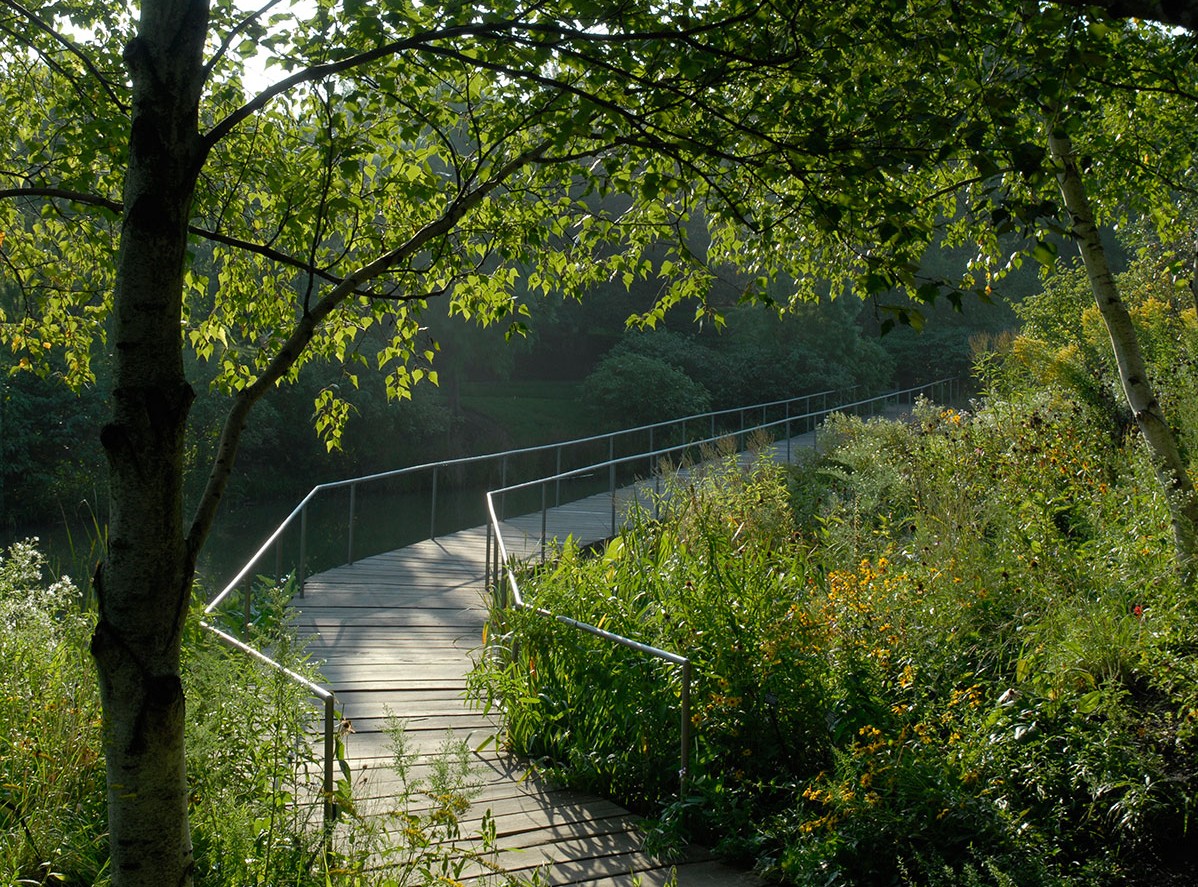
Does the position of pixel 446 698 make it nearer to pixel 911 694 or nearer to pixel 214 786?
pixel 911 694

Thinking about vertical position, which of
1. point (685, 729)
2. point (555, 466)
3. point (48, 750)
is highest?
point (48, 750)

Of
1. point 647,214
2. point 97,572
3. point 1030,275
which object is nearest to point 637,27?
point 647,214

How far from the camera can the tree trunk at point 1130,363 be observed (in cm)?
569

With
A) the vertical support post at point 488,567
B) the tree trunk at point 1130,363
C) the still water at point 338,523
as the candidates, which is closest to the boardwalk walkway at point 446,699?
the vertical support post at point 488,567

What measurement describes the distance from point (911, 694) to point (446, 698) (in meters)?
3.14

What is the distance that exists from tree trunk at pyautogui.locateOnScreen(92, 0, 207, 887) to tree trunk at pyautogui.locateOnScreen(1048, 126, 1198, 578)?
190 inches

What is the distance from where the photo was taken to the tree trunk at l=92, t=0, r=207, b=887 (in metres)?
2.45

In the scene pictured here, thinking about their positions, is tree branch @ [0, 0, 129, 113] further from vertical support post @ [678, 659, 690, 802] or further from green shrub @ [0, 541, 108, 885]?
vertical support post @ [678, 659, 690, 802]

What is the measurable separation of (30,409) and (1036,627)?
914 inches

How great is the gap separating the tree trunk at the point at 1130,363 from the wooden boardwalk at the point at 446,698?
3.39m

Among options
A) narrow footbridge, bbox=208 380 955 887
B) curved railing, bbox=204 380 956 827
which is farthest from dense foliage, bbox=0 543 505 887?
curved railing, bbox=204 380 956 827

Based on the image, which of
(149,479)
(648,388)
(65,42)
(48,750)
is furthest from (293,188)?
(648,388)

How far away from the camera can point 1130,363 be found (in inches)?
244

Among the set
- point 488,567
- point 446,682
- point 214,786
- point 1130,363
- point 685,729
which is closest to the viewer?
point 214,786
